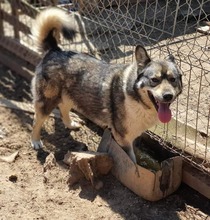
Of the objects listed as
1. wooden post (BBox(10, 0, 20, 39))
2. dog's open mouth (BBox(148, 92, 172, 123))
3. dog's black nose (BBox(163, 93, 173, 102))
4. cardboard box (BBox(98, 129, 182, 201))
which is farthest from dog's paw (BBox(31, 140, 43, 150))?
wooden post (BBox(10, 0, 20, 39))

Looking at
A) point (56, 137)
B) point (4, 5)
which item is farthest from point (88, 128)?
point (4, 5)

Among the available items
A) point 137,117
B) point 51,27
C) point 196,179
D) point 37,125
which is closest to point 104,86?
point 137,117

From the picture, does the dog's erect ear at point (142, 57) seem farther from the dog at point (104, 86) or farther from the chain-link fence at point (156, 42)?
the chain-link fence at point (156, 42)

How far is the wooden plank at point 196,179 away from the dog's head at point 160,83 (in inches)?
29.0

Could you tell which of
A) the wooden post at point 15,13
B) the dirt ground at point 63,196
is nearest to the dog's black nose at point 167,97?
the dirt ground at point 63,196

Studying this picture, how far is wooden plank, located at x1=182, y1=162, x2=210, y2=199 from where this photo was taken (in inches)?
138

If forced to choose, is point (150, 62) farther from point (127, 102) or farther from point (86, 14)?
point (86, 14)

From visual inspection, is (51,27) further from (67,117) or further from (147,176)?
(147,176)

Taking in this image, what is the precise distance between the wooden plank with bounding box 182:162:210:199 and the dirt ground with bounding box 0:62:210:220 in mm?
116

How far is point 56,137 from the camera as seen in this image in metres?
4.54

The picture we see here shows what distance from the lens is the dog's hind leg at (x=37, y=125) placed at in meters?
4.14

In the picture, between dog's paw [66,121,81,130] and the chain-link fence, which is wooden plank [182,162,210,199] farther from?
dog's paw [66,121,81,130]

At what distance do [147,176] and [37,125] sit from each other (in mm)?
1405

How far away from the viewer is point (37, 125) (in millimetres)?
4238
